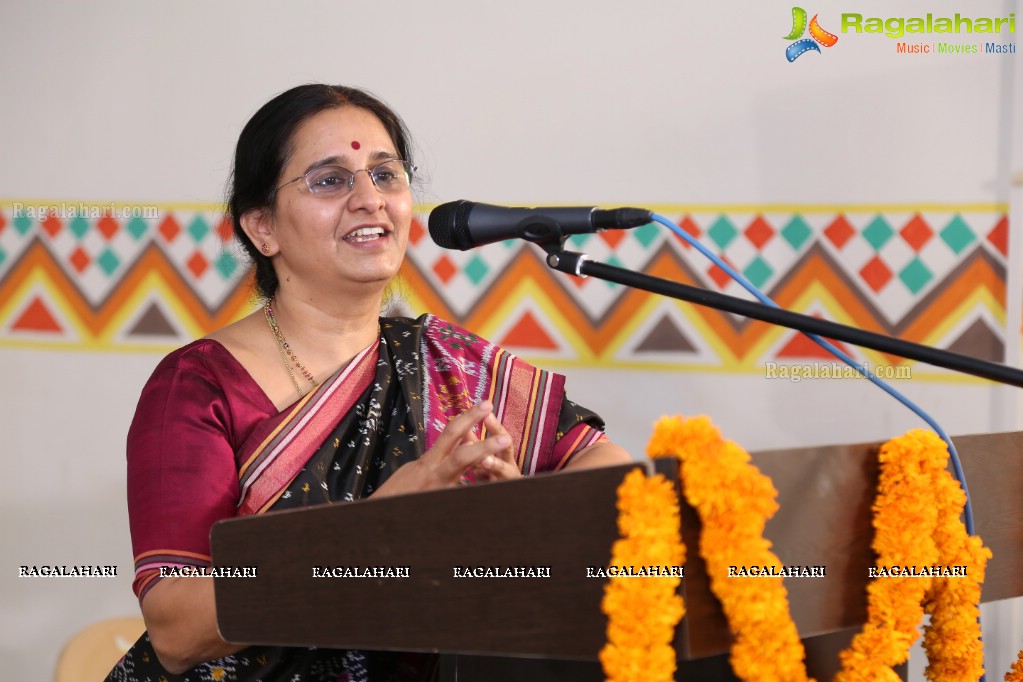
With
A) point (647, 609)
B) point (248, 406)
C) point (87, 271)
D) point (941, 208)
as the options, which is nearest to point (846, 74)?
point (941, 208)

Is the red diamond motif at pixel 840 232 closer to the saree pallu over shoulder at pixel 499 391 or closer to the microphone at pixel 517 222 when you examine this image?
the saree pallu over shoulder at pixel 499 391

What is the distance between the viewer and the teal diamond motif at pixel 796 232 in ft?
8.57

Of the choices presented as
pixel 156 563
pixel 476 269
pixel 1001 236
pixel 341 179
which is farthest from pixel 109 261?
pixel 1001 236

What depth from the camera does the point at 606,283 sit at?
2.78 m

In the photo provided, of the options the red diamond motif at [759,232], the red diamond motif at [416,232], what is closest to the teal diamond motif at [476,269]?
the red diamond motif at [416,232]

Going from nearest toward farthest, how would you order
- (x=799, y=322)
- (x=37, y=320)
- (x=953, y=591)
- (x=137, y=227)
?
(x=799, y=322)
(x=953, y=591)
(x=137, y=227)
(x=37, y=320)

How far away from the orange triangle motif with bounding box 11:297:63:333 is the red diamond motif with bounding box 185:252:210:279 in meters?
0.53

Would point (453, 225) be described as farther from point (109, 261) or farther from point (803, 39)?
point (109, 261)

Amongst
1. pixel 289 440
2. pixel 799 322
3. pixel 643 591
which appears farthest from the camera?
pixel 289 440

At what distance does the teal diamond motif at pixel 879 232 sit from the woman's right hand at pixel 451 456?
1.65m

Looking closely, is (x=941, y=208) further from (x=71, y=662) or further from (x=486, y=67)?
(x=71, y=662)

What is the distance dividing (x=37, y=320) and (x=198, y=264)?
62 cm

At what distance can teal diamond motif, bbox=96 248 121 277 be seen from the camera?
3.20 metres

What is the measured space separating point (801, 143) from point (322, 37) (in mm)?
1423
